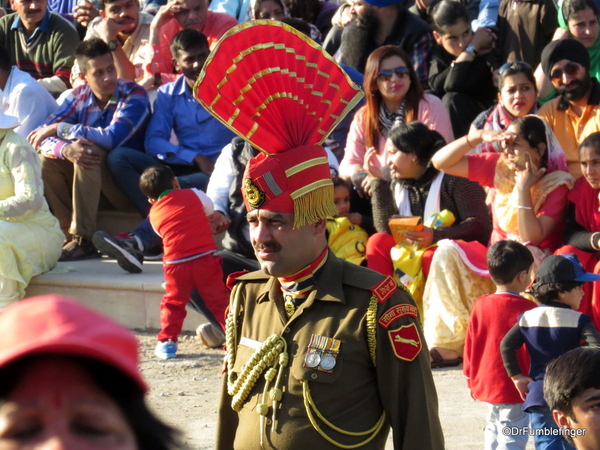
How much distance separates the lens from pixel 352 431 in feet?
10.2

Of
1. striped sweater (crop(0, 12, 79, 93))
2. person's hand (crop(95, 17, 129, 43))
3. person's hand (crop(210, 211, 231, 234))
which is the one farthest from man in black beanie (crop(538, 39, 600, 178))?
striped sweater (crop(0, 12, 79, 93))

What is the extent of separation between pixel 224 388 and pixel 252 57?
1211mm

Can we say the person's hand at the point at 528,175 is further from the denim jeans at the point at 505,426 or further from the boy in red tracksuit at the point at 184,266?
the boy in red tracksuit at the point at 184,266

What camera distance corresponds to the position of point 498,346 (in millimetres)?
4801

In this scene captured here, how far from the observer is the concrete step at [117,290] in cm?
763

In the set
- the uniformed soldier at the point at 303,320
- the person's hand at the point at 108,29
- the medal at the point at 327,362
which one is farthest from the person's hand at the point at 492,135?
the person's hand at the point at 108,29

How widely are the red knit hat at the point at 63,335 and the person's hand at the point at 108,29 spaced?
896cm

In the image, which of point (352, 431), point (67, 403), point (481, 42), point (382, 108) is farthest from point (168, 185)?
point (67, 403)

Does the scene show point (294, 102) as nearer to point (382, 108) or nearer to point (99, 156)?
point (382, 108)

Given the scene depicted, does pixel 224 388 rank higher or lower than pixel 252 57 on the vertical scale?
lower

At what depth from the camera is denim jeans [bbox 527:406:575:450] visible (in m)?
4.18

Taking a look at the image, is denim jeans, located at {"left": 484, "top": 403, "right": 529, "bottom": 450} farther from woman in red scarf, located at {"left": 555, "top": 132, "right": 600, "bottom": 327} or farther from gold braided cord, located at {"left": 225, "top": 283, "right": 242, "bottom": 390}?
gold braided cord, located at {"left": 225, "top": 283, "right": 242, "bottom": 390}

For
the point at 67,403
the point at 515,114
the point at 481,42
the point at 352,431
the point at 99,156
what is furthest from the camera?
the point at 99,156

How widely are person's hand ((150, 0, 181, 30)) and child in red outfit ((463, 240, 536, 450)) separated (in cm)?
558
